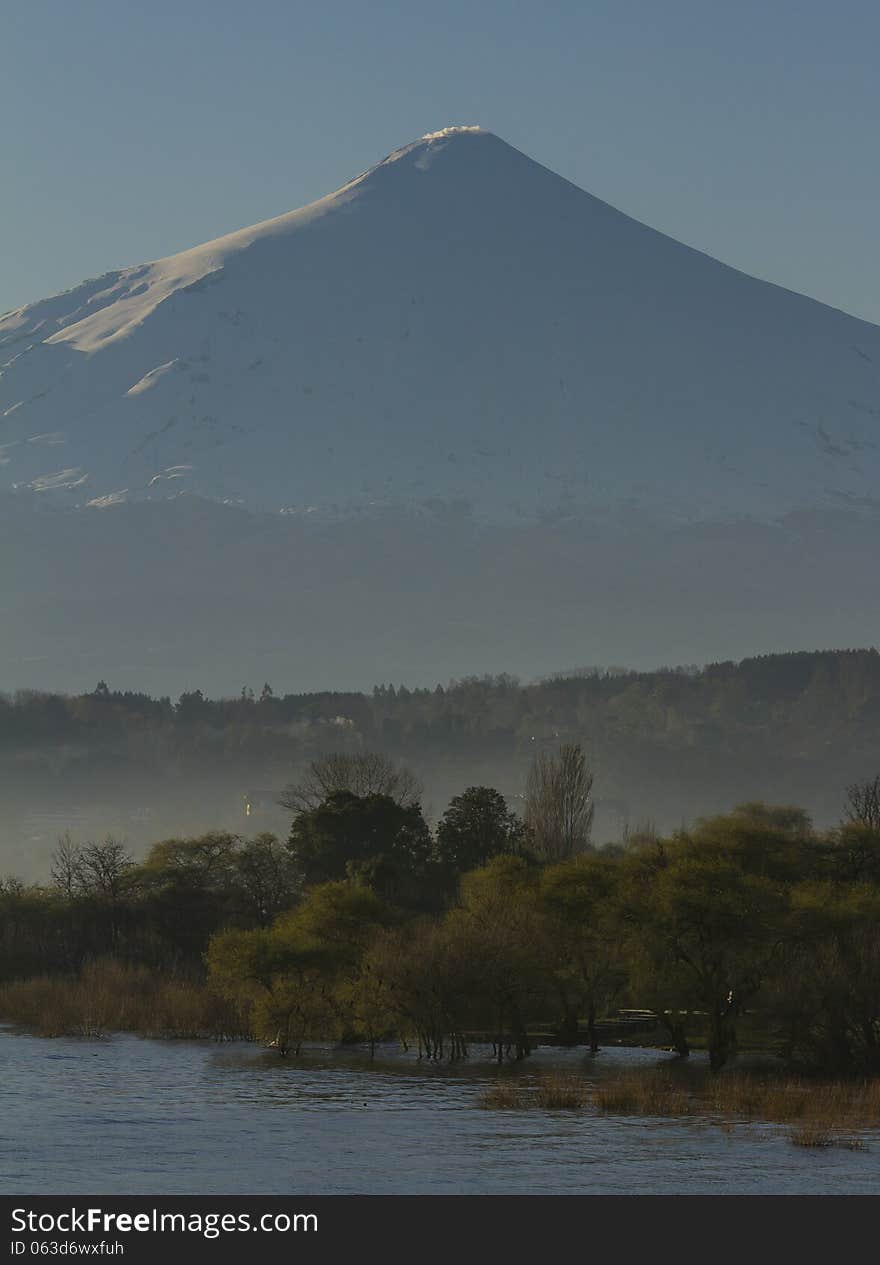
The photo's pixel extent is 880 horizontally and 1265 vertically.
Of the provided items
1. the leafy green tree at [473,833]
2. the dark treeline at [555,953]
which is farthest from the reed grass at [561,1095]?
the leafy green tree at [473,833]

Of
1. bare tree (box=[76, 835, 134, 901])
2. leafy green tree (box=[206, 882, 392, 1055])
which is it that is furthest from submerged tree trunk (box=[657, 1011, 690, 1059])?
bare tree (box=[76, 835, 134, 901])

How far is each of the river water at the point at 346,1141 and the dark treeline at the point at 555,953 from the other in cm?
376

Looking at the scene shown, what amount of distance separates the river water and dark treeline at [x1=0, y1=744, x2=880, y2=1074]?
12.3ft

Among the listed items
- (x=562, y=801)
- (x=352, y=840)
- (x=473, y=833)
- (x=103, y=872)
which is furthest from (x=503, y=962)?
(x=562, y=801)

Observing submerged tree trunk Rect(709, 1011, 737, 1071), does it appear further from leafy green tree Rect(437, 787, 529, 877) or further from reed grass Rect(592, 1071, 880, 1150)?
leafy green tree Rect(437, 787, 529, 877)

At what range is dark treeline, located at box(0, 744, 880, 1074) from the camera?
265 feet

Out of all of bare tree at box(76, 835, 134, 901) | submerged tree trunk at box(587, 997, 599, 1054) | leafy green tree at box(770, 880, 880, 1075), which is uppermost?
bare tree at box(76, 835, 134, 901)

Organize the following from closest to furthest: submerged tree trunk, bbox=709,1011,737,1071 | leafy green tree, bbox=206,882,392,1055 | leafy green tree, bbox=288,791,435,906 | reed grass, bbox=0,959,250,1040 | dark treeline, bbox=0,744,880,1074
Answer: dark treeline, bbox=0,744,880,1074
submerged tree trunk, bbox=709,1011,737,1071
leafy green tree, bbox=206,882,392,1055
reed grass, bbox=0,959,250,1040
leafy green tree, bbox=288,791,435,906

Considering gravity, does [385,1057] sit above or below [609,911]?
below

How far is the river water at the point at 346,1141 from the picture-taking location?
52.0m

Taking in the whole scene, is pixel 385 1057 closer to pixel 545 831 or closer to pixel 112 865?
pixel 112 865

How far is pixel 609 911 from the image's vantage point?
86938mm
